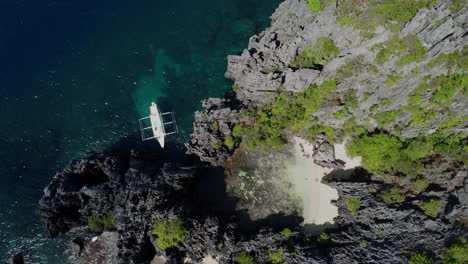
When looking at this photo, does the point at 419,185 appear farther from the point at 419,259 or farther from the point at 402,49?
the point at 402,49

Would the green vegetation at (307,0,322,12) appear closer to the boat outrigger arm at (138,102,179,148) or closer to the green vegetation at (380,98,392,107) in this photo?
Answer: the green vegetation at (380,98,392,107)

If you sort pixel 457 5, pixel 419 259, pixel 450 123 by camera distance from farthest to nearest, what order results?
pixel 450 123, pixel 419 259, pixel 457 5

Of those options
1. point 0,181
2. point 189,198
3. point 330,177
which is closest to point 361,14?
point 330,177

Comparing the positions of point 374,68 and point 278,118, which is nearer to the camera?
point 374,68

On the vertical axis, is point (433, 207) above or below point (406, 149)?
below

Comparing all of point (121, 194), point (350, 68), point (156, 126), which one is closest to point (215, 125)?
point (156, 126)

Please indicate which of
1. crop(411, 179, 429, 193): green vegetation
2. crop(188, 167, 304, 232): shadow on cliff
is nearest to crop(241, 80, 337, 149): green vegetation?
crop(188, 167, 304, 232): shadow on cliff

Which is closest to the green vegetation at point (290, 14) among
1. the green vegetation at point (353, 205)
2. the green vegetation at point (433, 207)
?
the green vegetation at point (353, 205)
